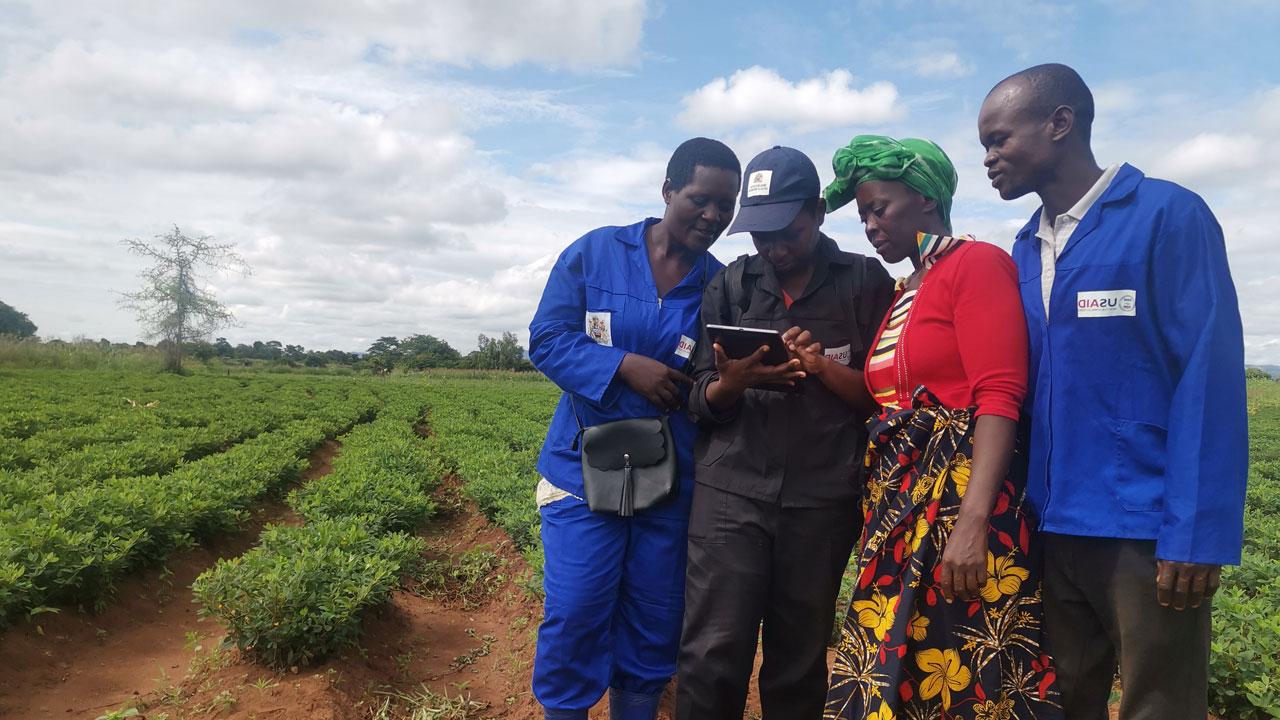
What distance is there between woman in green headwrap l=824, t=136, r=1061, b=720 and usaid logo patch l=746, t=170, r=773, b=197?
1.22 feet

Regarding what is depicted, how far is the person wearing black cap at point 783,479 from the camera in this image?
7.62ft

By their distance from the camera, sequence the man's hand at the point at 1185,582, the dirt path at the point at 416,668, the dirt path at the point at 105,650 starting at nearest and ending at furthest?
the man's hand at the point at 1185,582, the dirt path at the point at 416,668, the dirt path at the point at 105,650

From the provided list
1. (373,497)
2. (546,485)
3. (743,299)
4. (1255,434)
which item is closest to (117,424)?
(373,497)

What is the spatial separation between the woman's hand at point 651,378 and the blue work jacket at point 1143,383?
1.12m

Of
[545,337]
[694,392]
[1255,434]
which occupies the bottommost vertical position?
[1255,434]

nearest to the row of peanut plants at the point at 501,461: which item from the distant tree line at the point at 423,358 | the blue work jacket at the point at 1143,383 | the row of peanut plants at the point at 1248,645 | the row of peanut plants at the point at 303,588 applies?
the row of peanut plants at the point at 303,588

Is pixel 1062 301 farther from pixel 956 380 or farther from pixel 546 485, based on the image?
pixel 546 485

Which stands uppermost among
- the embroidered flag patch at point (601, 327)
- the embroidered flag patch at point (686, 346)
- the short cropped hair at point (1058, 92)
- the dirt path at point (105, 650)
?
the short cropped hair at point (1058, 92)

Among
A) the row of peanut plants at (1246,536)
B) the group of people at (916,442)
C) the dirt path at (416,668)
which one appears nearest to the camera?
the group of people at (916,442)

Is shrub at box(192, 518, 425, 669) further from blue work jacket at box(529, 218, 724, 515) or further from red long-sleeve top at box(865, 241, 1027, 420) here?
red long-sleeve top at box(865, 241, 1027, 420)

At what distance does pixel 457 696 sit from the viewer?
13.3 ft

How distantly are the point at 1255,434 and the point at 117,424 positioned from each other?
2420 cm

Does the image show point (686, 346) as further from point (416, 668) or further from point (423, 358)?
point (423, 358)

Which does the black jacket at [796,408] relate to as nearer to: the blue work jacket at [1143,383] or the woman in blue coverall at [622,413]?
the woman in blue coverall at [622,413]
